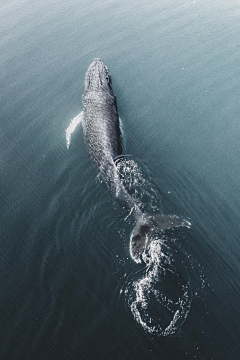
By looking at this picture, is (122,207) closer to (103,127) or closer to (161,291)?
(161,291)

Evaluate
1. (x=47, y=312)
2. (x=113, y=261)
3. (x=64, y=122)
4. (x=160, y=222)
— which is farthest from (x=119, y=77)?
(x=47, y=312)

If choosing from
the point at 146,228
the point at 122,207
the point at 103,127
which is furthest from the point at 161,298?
the point at 103,127

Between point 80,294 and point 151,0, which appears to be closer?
point 80,294

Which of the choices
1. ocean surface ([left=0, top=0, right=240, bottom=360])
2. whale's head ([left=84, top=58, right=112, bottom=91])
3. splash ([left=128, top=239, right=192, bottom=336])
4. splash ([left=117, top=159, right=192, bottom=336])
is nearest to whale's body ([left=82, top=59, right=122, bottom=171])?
whale's head ([left=84, top=58, right=112, bottom=91])

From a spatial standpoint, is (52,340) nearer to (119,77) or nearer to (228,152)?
(228,152)

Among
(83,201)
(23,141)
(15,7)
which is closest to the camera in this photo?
(83,201)

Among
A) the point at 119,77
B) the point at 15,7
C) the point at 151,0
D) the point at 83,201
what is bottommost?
the point at 83,201

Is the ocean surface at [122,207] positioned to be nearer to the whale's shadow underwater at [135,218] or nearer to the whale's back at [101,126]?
the whale's shadow underwater at [135,218]

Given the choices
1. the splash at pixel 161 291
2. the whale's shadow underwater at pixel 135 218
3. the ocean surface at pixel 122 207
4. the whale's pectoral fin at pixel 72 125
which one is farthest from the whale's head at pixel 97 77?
the splash at pixel 161 291
